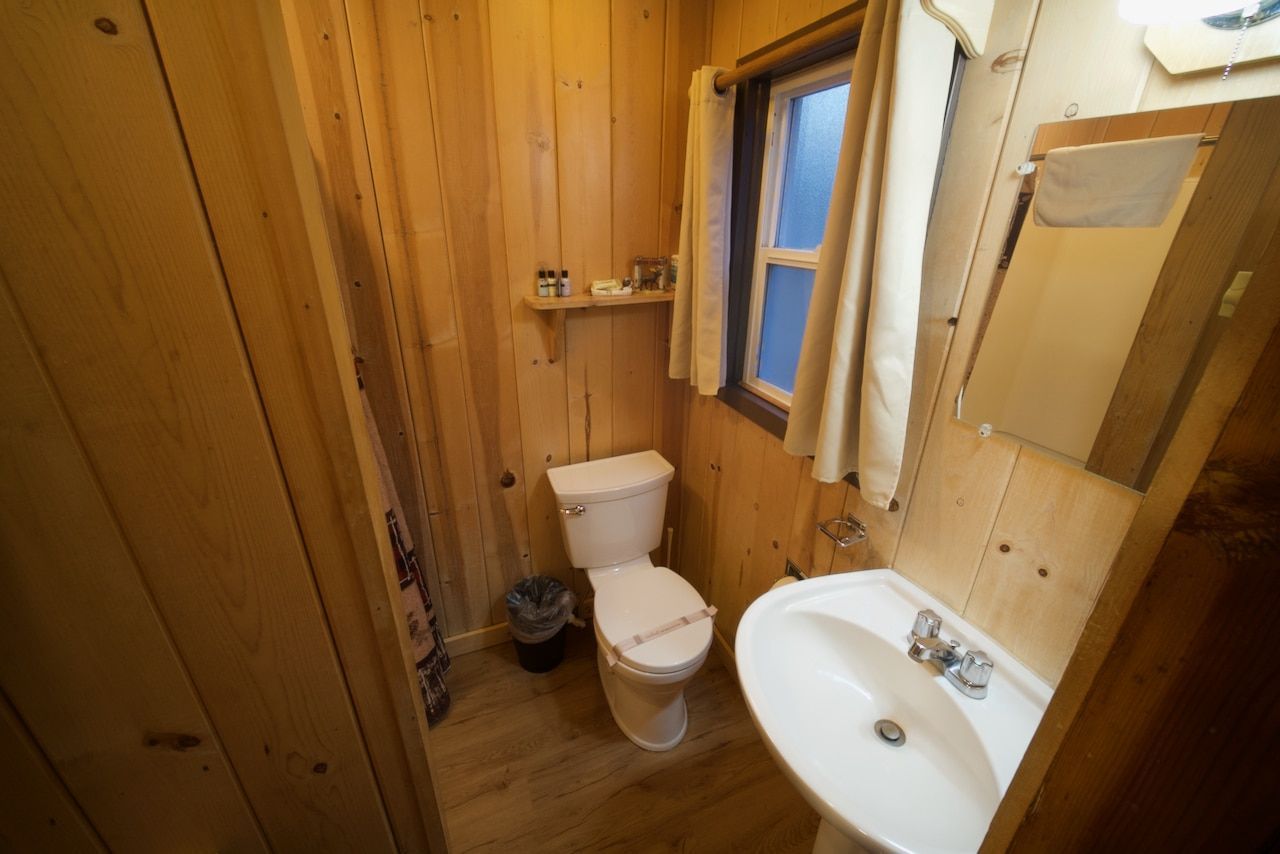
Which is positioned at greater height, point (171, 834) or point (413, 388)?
point (413, 388)

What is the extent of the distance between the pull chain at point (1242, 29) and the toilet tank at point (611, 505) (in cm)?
152

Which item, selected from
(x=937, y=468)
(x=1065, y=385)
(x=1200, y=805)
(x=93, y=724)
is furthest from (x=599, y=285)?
(x=1200, y=805)

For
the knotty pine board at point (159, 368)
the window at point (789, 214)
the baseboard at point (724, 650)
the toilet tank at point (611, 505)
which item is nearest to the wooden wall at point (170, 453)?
the knotty pine board at point (159, 368)

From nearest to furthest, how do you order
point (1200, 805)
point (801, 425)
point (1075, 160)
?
1. point (1200, 805)
2. point (1075, 160)
3. point (801, 425)

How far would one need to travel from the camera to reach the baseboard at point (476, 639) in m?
1.98

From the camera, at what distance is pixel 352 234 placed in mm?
1383

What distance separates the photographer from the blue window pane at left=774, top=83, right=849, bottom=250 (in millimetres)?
1322

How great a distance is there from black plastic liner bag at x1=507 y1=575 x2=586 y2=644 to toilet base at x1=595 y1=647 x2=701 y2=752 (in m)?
0.25

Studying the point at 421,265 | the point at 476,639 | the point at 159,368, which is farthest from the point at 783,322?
the point at 476,639

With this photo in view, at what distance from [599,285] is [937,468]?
114cm

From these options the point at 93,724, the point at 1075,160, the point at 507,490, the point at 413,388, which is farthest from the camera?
the point at 507,490

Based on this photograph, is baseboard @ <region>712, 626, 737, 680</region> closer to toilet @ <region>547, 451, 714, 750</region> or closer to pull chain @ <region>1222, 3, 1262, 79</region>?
toilet @ <region>547, 451, 714, 750</region>

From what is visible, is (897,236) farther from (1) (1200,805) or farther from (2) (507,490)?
(2) (507,490)

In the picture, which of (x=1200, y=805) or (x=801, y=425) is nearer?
(x=1200, y=805)
